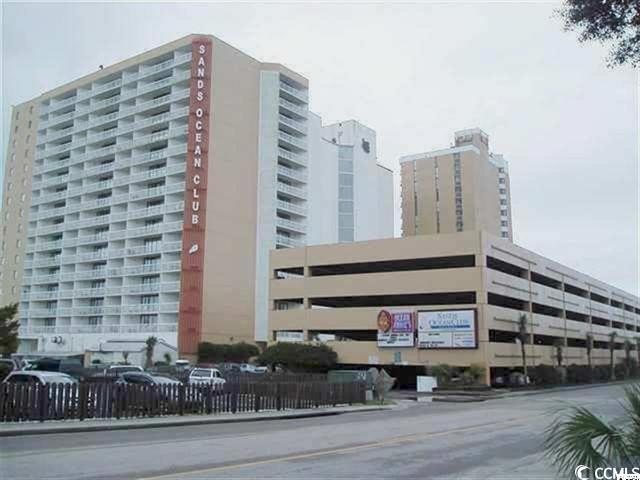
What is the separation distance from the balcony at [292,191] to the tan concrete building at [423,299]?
19.5 m

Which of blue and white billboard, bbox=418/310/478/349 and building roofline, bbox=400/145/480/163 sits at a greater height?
building roofline, bbox=400/145/480/163

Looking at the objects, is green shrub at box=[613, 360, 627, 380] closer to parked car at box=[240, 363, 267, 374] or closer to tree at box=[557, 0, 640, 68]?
parked car at box=[240, 363, 267, 374]

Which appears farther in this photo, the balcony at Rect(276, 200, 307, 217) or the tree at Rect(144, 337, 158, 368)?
the balcony at Rect(276, 200, 307, 217)

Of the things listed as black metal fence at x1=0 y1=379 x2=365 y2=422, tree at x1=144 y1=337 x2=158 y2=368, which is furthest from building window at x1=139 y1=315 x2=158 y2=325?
black metal fence at x1=0 y1=379 x2=365 y2=422

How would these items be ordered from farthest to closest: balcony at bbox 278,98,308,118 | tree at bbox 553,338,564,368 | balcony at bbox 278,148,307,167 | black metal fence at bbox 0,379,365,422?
balcony at bbox 278,98,308,118
balcony at bbox 278,148,307,167
tree at bbox 553,338,564,368
black metal fence at bbox 0,379,365,422

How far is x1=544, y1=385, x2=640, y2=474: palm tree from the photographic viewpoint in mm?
5320

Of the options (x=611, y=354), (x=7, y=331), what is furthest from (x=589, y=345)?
(x=7, y=331)

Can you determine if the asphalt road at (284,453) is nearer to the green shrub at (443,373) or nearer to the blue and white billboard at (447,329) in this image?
the green shrub at (443,373)

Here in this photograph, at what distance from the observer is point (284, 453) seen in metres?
12.8

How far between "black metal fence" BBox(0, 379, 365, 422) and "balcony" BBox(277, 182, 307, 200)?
59.0 m

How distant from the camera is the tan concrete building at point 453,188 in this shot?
136375mm

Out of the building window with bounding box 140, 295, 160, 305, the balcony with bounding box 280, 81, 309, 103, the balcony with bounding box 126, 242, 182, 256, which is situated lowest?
the building window with bounding box 140, 295, 160, 305

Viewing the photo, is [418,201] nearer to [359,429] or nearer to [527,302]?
[527,302]

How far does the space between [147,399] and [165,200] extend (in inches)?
2429
